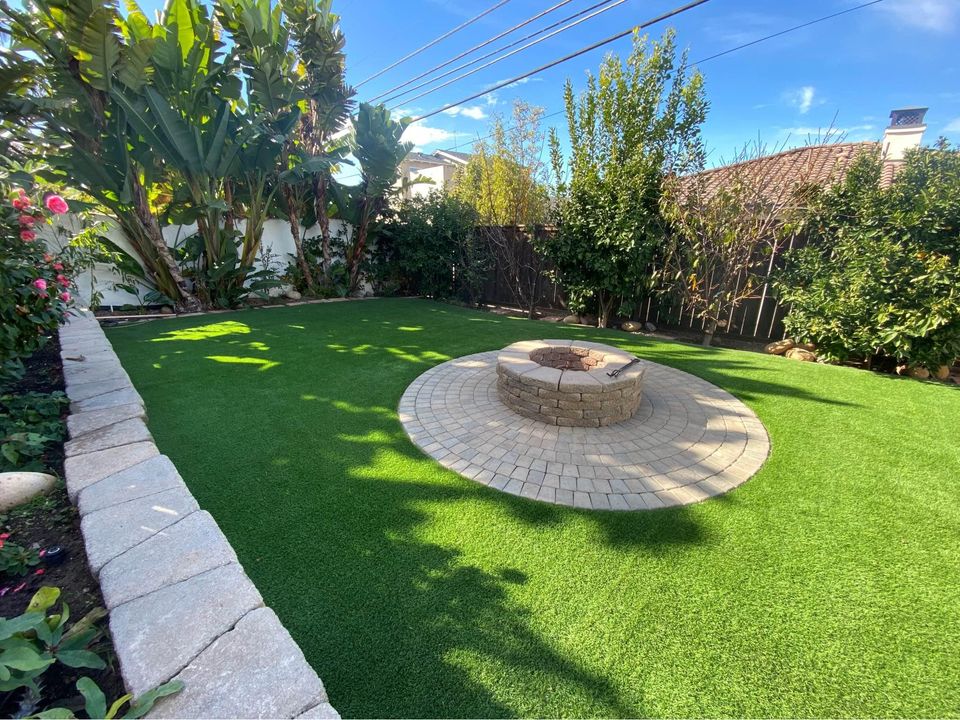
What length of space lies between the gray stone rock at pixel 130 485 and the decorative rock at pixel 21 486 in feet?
1.15

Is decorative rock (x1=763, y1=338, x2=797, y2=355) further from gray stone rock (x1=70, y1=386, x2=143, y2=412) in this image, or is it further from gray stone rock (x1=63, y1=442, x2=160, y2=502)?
gray stone rock (x1=70, y1=386, x2=143, y2=412)

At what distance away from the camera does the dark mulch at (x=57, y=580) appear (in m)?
1.48

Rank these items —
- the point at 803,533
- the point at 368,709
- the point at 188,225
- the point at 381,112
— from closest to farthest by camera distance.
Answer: the point at 368,709, the point at 803,533, the point at 188,225, the point at 381,112

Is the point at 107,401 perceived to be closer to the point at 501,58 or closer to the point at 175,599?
the point at 175,599

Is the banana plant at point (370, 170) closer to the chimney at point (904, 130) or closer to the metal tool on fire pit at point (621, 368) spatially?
the metal tool on fire pit at point (621, 368)

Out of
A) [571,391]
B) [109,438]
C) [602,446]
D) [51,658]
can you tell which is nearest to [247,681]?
[51,658]

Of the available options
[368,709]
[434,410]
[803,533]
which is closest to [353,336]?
→ [434,410]

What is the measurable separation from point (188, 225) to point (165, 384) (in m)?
6.45

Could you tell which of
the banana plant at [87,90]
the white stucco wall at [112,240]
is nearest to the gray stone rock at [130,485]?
the white stucco wall at [112,240]

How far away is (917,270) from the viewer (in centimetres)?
507

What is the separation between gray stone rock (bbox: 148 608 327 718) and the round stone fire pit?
2.99 metres

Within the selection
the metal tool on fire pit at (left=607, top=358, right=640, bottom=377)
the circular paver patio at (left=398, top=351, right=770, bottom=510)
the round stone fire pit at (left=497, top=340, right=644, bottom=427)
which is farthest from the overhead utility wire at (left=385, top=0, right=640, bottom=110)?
the circular paver patio at (left=398, top=351, right=770, bottom=510)

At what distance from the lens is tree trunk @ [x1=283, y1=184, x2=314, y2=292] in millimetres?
10062

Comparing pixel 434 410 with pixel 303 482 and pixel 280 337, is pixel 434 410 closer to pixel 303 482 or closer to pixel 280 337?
pixel 303 482
